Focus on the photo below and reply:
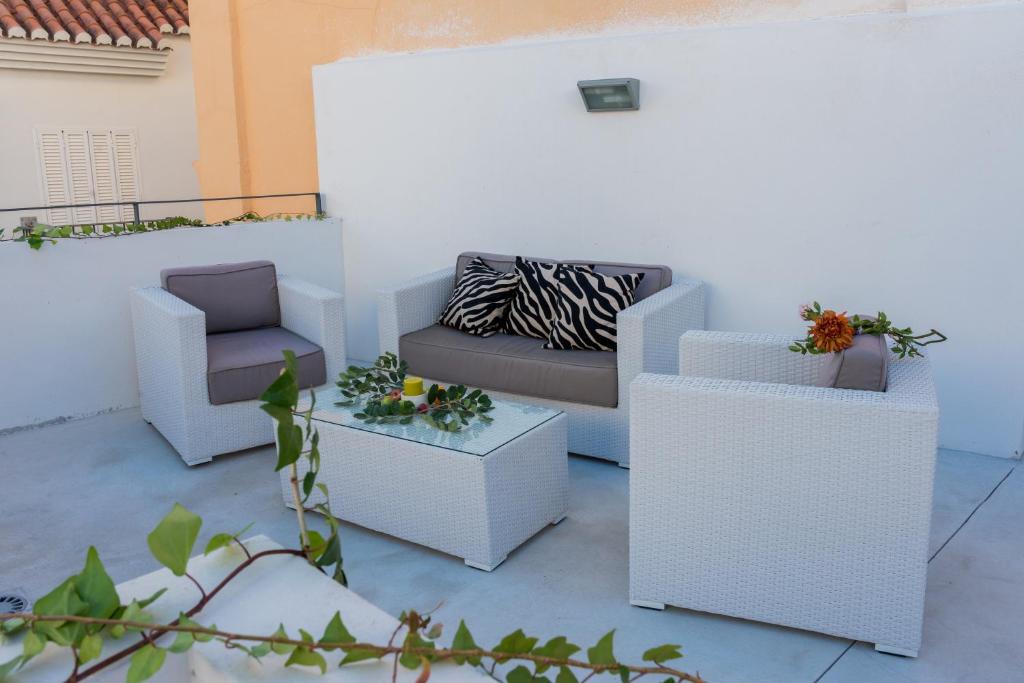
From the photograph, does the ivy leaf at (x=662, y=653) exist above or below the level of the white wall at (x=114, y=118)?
below

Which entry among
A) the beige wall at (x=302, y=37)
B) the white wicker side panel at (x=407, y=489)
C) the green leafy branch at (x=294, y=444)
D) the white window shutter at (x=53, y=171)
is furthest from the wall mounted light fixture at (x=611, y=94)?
the white window shutter at (x=53, y=171)

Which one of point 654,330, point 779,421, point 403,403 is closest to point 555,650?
point 779,421

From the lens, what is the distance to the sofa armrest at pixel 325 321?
4496 millimetres

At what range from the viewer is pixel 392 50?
19.1 feet

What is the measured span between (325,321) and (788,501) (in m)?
2.66

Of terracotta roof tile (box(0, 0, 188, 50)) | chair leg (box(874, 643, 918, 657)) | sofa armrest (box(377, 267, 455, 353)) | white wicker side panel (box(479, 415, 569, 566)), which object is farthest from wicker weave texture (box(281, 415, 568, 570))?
terracotta roof tile (box(0, 0, 188, 50))

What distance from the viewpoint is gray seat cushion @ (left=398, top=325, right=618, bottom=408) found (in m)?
4.04

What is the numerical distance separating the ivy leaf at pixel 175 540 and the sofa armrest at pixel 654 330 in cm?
314

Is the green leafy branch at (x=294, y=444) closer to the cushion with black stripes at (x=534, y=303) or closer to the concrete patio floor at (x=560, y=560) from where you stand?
the concrete patio floor at (x=560, y=560)

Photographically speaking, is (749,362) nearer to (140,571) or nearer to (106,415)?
(140,571)

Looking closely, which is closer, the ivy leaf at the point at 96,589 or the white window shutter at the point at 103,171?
the ivy leaf at the point at 96,589

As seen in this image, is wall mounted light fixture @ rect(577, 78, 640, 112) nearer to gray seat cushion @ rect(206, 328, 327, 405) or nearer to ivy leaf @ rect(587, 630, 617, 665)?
gray seat cushion @ rect(206, 328, 327, 405)

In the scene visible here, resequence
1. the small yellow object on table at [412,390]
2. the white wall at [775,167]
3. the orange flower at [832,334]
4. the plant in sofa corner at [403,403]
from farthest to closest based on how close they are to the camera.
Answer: the white wall at [775,167]
the small yellow object on table at [412,390]
the plant in sofa corner at [403,403]
the orange flower at [832,334]

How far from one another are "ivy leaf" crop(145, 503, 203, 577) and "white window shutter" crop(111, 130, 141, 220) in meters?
9.34
